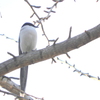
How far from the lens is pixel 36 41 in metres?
3.77

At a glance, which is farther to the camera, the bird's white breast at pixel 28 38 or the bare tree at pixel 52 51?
the bird's white breast at pixel 28 38

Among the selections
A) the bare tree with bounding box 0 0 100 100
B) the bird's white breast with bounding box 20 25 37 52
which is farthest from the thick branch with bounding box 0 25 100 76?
the bird's white breast with bounding box 20 25 37 52

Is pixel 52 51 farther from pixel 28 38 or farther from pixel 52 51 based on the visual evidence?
pixel 28 38

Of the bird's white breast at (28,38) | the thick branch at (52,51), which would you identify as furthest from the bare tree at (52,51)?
the bird's white breast at (28,38)

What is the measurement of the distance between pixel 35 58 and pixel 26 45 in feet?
6.55

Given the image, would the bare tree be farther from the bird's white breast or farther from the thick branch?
the bird's white breast

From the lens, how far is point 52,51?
165cm

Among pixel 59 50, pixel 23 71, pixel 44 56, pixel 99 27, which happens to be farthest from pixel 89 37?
pixel 23 71

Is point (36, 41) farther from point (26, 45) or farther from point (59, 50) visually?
point (59, 50)

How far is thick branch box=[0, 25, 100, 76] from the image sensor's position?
4.99ft

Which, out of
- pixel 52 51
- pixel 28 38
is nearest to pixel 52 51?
pixel 52 51

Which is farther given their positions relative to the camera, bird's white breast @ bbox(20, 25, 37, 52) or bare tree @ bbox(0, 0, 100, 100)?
bird's white breast @ bbox(20, 25, 37, 52)

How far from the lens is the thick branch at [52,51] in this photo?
1521 millimetres

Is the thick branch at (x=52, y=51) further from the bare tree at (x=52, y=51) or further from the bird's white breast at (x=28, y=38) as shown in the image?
the bird's white breast at (x=28, y=38)
